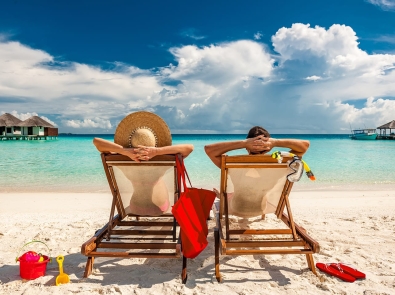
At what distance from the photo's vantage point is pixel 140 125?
3303mm

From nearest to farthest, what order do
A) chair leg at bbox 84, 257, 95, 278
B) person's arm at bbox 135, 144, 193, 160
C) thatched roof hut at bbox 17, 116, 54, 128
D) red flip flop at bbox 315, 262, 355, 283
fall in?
red flip flop at bbox 315, 262, 355, 283 → chair leg at bbox 84, 257, 95, 278 → person's arm at bbox 135, 144, 193, 160 → thatched roof hut at bbox 17, 116, 54, 128

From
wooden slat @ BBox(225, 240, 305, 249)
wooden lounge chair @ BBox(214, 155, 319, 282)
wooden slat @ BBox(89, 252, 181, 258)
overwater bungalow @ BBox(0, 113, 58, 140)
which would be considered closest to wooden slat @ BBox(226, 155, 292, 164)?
wooden lounge chair @ BBox(214, 155, 319, 282)

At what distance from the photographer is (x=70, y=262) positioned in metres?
3.16

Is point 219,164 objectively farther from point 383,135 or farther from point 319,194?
point 383,135

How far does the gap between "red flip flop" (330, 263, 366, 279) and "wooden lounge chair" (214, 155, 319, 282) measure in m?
0.25

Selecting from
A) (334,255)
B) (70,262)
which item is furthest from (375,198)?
(70,262)

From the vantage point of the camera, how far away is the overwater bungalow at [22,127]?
47.0 metres

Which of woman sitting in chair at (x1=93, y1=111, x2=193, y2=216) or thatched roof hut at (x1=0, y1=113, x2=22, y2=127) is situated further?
thatched roof hut at (x1=0, y1=113, x2=22, y2=127)

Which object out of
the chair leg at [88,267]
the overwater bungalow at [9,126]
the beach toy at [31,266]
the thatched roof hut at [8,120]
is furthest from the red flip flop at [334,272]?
the thatched roof hut at [8,120]

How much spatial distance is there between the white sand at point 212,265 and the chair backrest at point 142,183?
1.77 ft

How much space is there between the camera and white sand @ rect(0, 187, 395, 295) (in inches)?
102

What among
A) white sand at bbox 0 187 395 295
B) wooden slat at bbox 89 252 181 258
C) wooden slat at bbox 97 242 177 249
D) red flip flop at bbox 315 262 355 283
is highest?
wooden slat at bbox 97 242 177 249

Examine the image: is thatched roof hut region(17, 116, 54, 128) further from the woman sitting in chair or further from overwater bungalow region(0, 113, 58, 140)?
the woman sitting in chair

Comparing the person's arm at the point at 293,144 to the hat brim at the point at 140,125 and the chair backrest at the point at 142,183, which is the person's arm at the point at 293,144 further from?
the hat brim at the point at 140,125
